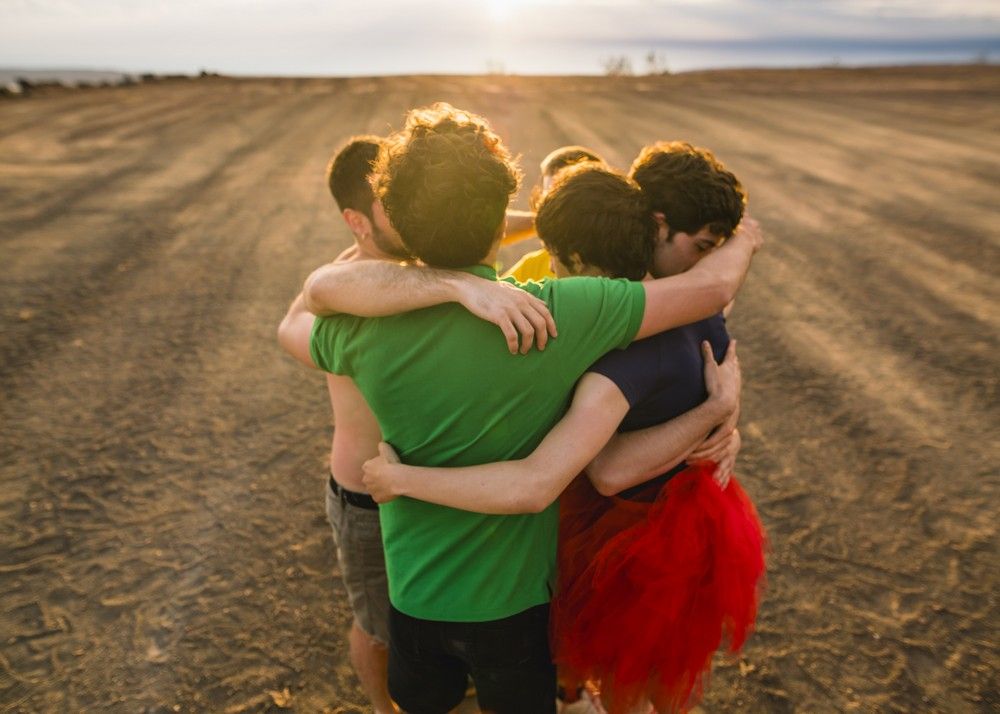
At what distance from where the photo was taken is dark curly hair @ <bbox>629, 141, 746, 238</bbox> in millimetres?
1853

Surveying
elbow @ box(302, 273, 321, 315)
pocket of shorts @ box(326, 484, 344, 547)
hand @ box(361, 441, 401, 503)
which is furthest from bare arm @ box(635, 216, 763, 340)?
pocket of shorts @ box(326, 484, 344, 547)

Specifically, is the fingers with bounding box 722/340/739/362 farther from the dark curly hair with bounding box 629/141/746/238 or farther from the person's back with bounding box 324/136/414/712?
the person's back with bounding box 324/136/414/712

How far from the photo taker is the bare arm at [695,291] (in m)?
1.64

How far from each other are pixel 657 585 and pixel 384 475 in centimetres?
85

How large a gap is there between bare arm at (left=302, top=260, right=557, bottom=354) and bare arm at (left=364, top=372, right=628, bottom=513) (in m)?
0.19

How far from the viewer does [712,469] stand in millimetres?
2018

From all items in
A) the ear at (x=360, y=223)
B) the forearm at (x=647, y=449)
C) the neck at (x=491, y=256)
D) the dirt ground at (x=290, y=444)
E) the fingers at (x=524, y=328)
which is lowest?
the dirt ground at (x=290, y=444)

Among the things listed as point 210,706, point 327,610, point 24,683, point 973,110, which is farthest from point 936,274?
point 973,110

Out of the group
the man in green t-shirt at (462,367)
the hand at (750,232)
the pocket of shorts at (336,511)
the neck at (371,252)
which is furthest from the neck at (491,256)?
the pocket of shorts at (336,511)

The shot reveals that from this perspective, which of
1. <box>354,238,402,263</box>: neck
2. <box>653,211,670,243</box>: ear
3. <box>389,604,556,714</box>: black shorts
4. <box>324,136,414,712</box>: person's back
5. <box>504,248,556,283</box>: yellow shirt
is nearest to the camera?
<box>389,604,556,714</box>: black shorts

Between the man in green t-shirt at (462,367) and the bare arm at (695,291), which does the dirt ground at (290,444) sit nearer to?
the man in green t-shirt at (462,367)

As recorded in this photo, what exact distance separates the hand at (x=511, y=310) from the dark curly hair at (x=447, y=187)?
4.6 inches

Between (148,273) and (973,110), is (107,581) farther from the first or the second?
(973,110)

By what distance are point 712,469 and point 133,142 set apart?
45.6ft
